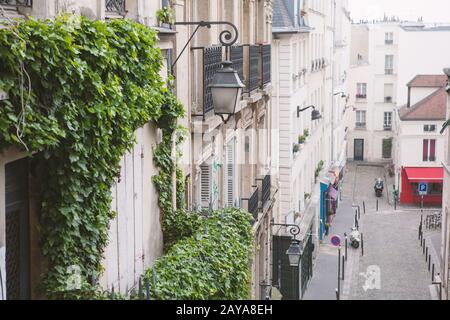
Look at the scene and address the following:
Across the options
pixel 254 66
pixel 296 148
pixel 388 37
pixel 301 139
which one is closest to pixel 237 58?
pixel 254 66

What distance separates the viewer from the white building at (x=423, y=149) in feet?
146

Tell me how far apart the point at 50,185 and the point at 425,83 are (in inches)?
1729

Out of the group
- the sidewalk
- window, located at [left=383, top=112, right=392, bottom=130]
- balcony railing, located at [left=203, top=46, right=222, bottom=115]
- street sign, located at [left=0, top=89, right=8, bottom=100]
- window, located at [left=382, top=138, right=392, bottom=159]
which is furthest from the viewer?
window, located at [left=383, top=112, right=392, bottom=130]

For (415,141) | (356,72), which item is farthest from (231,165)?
(356,72)

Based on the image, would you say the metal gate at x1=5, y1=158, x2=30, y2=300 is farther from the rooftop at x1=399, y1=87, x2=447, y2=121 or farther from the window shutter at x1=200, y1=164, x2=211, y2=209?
the rooftop at x1=399, y1=87, x2=447, y2=121

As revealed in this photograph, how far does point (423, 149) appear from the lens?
45.3m

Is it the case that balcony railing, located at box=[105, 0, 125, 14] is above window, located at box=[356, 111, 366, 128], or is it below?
above

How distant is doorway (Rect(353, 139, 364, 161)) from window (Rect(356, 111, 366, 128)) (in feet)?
4.15

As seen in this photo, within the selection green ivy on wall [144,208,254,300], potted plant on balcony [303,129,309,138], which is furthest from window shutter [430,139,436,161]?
green ivy on wall [144,208,254,300]

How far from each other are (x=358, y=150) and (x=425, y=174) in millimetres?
19083

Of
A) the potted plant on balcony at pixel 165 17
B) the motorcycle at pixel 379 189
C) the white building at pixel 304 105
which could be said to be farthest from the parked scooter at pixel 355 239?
the potted plant on balcony at pixel 165 17

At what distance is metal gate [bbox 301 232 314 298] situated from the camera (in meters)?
27.2

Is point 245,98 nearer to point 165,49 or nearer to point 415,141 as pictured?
point 165,49
